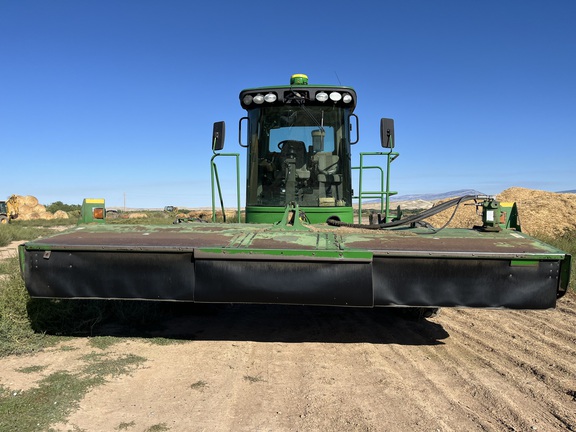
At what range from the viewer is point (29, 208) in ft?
121

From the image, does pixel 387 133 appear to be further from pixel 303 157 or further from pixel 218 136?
pixel 218 136

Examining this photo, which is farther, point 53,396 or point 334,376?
point 334,376

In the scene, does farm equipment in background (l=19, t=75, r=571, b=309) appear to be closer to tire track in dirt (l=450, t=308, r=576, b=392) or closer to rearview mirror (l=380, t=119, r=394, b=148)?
tire track in dirt (l=450, t=308, r=576, b=392)

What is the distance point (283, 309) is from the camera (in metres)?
6.12

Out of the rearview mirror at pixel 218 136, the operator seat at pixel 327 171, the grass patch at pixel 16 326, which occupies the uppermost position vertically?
the rearview mirror at pixel 218 136

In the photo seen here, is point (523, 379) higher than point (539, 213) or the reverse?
the reverse

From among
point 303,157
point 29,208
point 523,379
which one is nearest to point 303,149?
point 303,157

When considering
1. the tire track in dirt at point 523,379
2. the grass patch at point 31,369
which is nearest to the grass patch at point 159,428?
the grass patch at point 31,369

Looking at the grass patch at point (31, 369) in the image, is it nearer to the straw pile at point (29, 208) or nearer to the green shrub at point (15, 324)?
the green shrub at point (15, 324)

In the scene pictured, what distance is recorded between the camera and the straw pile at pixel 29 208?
117ft

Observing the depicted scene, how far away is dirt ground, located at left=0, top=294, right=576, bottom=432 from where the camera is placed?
301cm

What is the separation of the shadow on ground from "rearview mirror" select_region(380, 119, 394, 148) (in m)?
2.15

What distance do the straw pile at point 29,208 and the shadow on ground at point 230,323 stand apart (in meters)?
35.1

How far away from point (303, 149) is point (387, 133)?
1.12m
